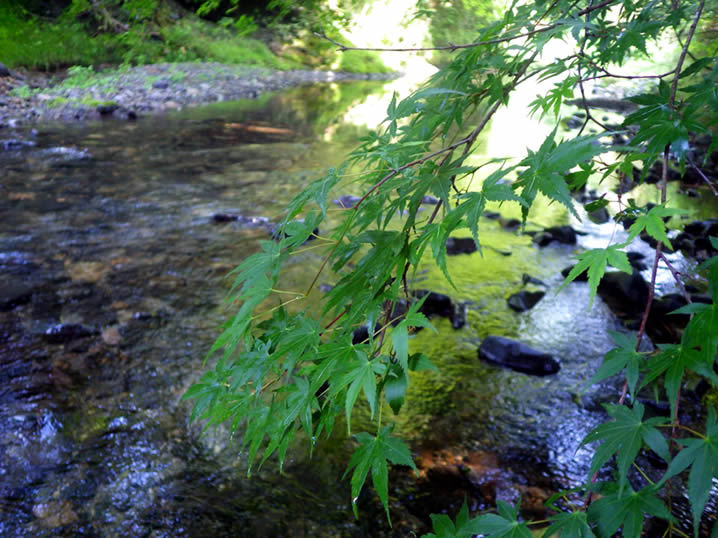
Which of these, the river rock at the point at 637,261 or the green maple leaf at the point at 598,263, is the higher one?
the green maple leaf at the point at 598,263

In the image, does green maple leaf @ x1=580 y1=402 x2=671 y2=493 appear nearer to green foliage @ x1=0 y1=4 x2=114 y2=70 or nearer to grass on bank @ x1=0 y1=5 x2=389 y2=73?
grass on bank @ x1=0 y1=5 x2=389 y2=73

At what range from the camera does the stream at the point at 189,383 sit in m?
2.52

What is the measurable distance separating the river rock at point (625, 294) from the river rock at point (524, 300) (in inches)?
22.5

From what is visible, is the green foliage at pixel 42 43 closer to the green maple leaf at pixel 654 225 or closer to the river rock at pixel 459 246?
the river rock at pixel 459 246

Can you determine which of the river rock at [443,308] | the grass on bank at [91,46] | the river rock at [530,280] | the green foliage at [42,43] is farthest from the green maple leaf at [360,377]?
the green foliage at [42,43]

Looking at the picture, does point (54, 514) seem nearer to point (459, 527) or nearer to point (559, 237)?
point (459, 527)

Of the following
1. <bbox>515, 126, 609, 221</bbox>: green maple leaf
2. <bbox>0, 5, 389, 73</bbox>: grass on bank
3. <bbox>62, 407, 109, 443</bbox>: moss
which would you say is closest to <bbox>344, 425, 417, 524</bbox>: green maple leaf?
<bbox>515, 126, 609, 221</bbox>: green maple leaf

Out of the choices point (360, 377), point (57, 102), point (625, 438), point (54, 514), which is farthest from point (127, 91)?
point (625, 438)

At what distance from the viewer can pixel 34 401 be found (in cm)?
315

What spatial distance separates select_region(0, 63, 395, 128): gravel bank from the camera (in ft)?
39.1

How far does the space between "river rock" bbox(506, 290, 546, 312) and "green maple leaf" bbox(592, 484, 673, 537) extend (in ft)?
11.1

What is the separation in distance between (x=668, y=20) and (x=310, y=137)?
963cm

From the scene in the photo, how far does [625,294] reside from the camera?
15.0 ft

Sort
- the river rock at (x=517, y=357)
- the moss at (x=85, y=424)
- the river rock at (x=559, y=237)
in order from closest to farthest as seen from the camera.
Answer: the moss at (x=85, y=424) < the river rock at (x=517, y=357) < the river rock at (x=559, y=237)
